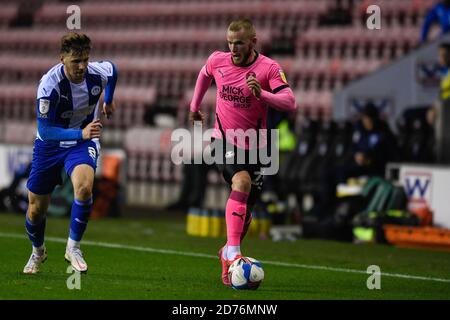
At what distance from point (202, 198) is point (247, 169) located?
1067cm

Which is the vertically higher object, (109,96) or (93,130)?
(109,96)

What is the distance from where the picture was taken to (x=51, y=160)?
9203 millimetres

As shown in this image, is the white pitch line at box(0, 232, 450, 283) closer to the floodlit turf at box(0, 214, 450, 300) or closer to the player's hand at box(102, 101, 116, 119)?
the floodlit turf at box(0, 214, 450, 300)

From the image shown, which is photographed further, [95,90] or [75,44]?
[95,90]

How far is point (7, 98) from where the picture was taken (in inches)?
1093

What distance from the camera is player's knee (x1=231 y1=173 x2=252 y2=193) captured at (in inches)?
352

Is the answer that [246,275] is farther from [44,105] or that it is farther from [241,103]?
[44,105]

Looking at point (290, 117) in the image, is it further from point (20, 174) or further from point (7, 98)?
point (7, 98)

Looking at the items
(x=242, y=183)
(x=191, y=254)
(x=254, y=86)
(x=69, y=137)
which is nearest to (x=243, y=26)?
(x=254, y=86)

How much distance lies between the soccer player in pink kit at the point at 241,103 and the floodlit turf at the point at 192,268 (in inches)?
20.2

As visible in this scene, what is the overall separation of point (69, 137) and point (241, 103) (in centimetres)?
135

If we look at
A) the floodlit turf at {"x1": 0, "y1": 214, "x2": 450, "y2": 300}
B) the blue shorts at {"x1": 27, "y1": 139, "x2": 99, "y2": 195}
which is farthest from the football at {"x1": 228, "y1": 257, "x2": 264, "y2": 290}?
the blue shorts at {"x1": 27, "y1": 139, "x2": 99, "y2": 195}

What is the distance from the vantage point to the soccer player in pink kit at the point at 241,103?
894cm
